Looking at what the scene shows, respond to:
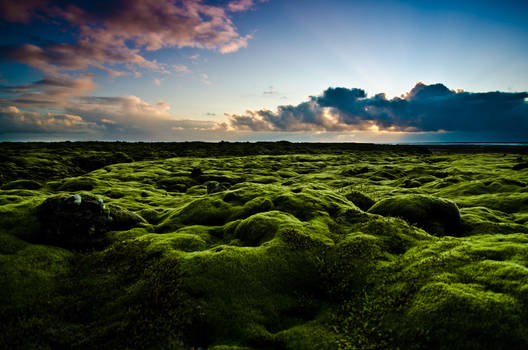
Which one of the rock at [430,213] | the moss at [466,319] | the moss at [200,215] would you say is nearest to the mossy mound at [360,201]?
the rock at [430,213]

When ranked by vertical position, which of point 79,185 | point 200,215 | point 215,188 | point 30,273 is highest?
point 79,185

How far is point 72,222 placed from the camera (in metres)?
14.0

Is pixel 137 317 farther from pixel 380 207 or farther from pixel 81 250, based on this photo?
pixel 380 207

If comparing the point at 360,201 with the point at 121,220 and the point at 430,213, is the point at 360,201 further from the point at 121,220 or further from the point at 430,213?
the point at 121,220

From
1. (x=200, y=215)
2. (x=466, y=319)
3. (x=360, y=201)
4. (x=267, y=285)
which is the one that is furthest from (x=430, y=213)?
(x=200, y=215)

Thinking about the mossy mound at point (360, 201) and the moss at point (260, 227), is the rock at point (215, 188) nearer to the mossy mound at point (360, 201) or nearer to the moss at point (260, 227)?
the mossy mound at point (360, 201)

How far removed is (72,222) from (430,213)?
21.6 meters

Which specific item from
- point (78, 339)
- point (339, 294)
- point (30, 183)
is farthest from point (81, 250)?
point (30, 183)

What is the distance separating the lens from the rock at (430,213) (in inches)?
685

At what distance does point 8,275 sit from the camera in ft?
35.4

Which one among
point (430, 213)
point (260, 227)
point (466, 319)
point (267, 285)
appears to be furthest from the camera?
point (430, 213)

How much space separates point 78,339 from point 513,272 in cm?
1479

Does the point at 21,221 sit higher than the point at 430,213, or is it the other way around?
the point at 21,221

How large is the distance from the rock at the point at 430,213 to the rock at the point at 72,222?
60.0 feet
